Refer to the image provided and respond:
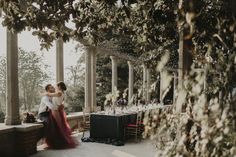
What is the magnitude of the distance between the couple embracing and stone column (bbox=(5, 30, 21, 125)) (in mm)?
1076

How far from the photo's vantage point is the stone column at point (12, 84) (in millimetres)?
9289

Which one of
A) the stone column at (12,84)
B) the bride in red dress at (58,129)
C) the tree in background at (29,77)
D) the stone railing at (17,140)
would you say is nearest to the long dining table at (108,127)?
the bride in red dress at (58,129)

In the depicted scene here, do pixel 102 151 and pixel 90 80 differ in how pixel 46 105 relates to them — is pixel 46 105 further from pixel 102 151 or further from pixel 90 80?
pixel 90 80

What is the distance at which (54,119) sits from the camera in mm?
10508

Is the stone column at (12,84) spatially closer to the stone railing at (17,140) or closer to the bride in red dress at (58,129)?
the stone railing at (17,140)

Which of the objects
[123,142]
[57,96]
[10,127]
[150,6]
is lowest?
[123,142]

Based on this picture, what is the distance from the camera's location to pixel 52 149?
1000cm

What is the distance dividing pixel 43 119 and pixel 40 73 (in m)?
36.7

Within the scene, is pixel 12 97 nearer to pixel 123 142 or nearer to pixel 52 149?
pixel 52 149

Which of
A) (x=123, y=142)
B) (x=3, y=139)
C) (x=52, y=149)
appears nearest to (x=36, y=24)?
(x=3, y=139)

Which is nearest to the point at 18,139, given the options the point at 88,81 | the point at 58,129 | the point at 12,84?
the point at 12,84

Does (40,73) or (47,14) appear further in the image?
(40,73)

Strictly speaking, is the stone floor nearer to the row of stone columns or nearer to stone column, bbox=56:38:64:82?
stone column, bbox=56:38:64:82

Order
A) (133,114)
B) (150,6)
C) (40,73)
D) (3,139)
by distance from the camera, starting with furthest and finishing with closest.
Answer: (40,73)
(133,114)
(3,139)
(150,6)
